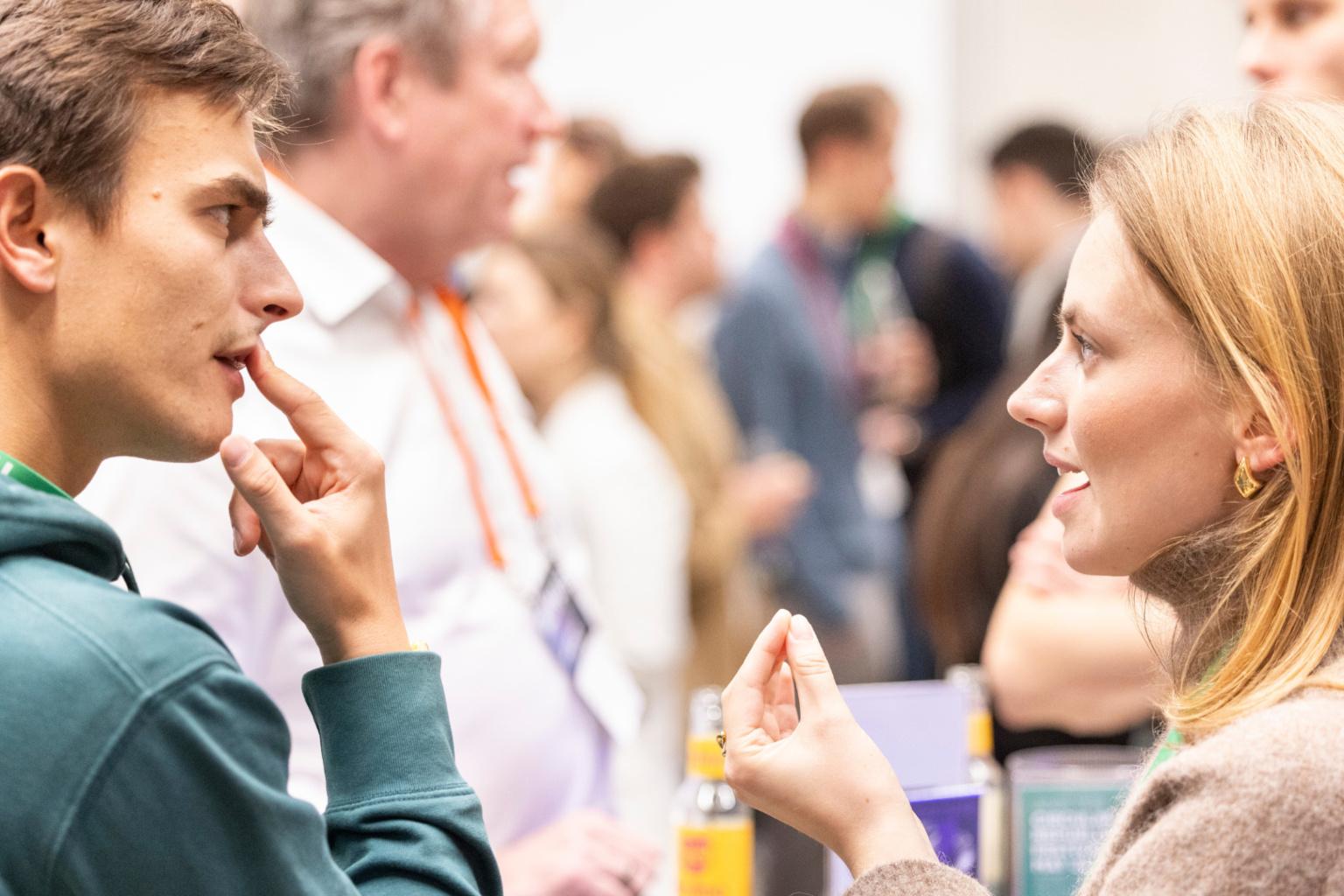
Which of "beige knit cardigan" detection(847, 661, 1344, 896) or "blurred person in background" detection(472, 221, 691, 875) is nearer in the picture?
"beige knit cardigan" detection(847, 661, 1344, 896)

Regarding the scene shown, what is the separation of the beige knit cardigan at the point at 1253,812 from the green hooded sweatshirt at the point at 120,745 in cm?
50

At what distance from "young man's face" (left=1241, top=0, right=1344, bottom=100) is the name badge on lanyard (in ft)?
3.22

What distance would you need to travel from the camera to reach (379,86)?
1721mm

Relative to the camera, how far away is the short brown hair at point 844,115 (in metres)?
4.61

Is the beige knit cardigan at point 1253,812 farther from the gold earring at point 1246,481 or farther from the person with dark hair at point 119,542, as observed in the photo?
the person with dark hair at point 119,542

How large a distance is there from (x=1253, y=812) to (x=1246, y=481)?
0.87 feet

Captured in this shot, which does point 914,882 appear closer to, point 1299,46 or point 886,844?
point 886,844

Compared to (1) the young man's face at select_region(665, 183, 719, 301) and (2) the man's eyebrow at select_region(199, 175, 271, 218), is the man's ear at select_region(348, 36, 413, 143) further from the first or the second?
(1) the young man's face at select_region(665, 183, 719, 301)

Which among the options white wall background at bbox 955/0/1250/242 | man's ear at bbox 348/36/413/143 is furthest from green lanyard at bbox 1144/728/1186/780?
white wall background at bbox 955/0/1250/242

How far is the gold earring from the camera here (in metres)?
1.06

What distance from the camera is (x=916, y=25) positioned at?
668cm

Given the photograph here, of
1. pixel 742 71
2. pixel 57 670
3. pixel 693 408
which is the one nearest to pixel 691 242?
pixel 693 408

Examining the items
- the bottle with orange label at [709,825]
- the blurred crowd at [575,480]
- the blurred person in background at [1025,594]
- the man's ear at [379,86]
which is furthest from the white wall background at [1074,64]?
the bottle with orange label at [709,825]

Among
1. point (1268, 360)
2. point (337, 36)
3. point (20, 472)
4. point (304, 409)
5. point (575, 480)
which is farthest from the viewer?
point (575, 480)
